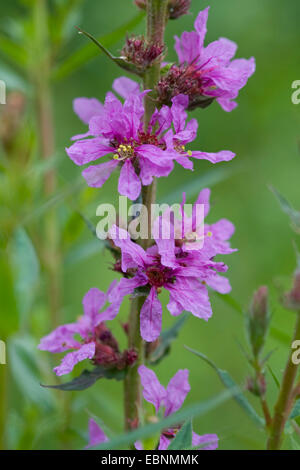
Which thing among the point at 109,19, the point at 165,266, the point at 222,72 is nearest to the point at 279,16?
the point at 109,19

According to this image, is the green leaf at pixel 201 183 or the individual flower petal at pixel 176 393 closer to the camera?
the individual flower petal at pixel 176 393

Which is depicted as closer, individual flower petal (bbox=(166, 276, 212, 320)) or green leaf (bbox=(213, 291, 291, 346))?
individual flower petal (bbox=(166, 276, 212, 320))

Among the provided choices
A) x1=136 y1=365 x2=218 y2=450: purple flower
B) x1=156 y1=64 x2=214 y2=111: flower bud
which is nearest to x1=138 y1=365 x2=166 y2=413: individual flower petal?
x1=136 y1=365 x2=218 y2=450: purple flower

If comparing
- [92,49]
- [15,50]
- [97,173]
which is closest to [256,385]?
[97,173]

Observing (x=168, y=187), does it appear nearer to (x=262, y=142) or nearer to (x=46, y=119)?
(x=262, y=142)

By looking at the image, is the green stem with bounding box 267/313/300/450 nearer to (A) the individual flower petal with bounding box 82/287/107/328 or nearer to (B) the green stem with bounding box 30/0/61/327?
(A) the individual flower petal with bounding box 82/287/107/328

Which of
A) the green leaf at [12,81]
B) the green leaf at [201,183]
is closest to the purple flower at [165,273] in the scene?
the green leaf at [201,183]

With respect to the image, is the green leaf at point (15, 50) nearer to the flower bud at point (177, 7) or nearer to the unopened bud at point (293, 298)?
the flower bud at point (177, 7)
